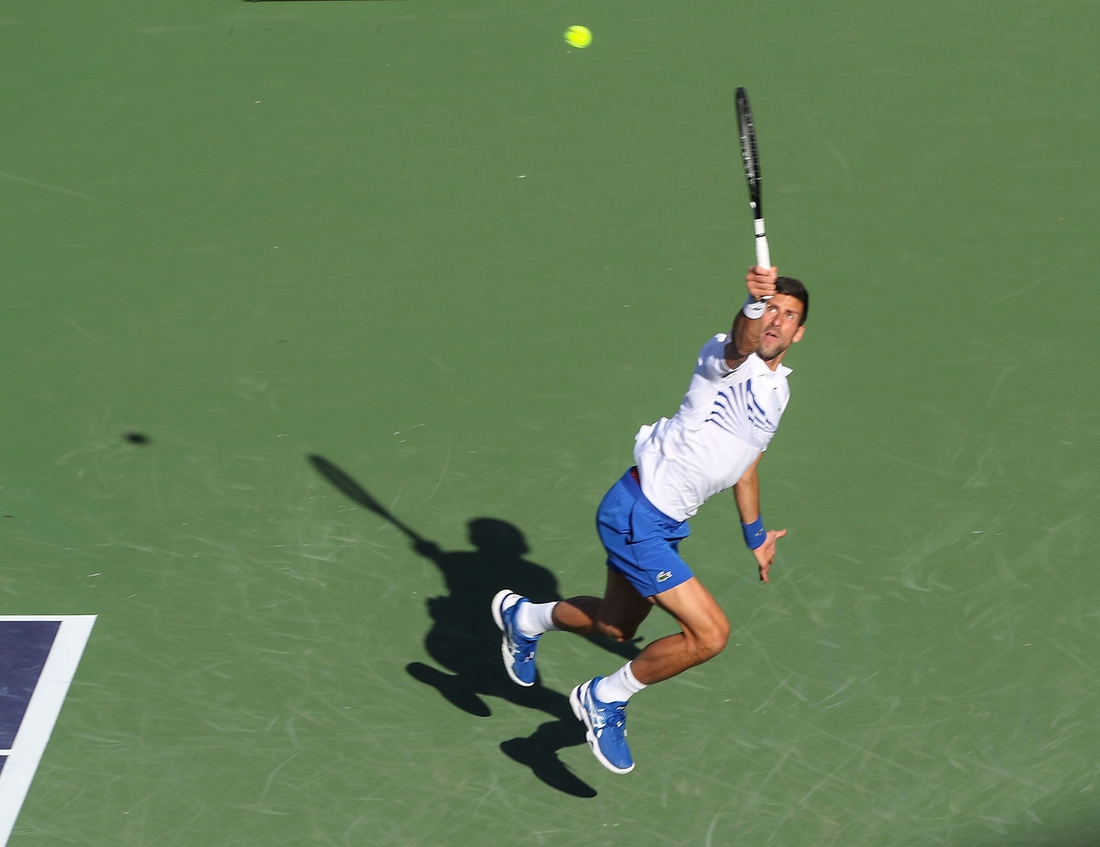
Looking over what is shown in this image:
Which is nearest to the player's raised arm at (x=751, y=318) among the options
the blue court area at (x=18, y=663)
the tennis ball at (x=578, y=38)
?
the blue court area at (x=18, y=663)

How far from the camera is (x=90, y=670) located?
263 inches

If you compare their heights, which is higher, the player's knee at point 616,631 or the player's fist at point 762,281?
the player's fist at point 762,281

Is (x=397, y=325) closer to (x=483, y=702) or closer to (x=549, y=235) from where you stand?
(x=549, y=235)

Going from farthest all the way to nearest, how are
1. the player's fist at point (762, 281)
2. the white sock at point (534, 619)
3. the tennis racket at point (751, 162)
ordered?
the white sock at point (534, 619) < the tennis racket at point (751, 162) < the player's fist at point (762, 281)

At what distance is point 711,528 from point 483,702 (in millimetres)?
1560

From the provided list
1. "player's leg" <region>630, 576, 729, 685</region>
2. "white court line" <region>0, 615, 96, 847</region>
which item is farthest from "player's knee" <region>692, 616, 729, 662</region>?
"white court line" <region>0, 615, 96, 847</region>

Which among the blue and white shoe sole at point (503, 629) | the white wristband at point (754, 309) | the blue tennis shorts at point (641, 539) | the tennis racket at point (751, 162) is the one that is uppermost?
the tennis racket at point (751, 162)

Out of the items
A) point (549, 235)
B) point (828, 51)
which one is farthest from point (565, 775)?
point (828, 51)

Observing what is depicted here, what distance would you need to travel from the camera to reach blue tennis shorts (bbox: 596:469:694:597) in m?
5.78

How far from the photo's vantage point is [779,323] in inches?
225

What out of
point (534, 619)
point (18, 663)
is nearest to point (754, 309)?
point (534, 619)

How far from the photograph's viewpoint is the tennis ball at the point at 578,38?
36.3 ft

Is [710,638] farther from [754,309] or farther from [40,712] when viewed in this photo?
[40,712]

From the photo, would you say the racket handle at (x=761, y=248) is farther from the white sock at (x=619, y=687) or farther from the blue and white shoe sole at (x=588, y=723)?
the blue and white shoe sole at (x=588, y=723)
